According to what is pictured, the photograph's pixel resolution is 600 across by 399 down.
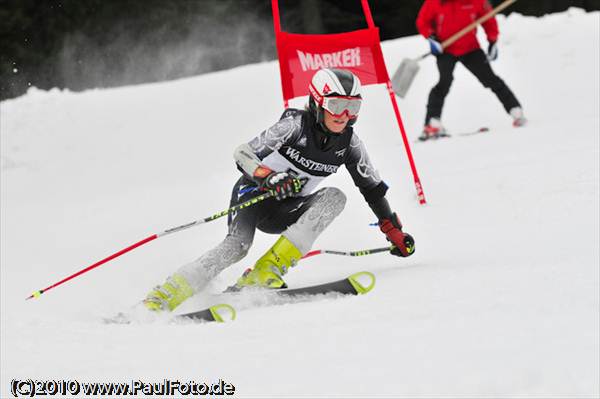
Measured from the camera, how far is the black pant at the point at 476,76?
8078mm

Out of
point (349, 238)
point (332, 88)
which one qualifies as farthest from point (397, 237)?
point (349, 238)

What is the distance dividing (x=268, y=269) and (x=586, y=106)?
5.92 metres

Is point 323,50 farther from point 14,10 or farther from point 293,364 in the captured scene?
point 14,10

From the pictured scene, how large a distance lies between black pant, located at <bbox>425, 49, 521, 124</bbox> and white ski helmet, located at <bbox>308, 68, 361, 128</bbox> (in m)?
4.11

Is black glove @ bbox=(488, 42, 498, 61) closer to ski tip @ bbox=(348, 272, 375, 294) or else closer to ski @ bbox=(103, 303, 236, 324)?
ski tip @ bbox=(348, 272, 375, 294)

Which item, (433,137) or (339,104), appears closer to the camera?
(339,104)

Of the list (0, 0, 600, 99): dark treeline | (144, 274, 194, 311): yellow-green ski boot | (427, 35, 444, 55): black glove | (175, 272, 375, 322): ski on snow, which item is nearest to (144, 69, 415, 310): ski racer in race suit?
(144, 274, 194, 311): yellow-green ski boot

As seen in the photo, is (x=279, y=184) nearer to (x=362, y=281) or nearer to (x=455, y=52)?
(x=362, y=281)

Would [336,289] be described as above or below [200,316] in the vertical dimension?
below

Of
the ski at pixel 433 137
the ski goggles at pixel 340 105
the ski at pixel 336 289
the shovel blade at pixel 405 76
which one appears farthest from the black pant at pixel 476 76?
the ski at pixel 336 289

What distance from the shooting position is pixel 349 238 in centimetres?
571

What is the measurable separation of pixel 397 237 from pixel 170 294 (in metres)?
1.37

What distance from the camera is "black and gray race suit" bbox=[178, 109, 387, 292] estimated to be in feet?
13.6

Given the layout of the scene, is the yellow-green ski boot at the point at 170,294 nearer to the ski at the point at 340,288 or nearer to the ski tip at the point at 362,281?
the ski at the point at 340,288
